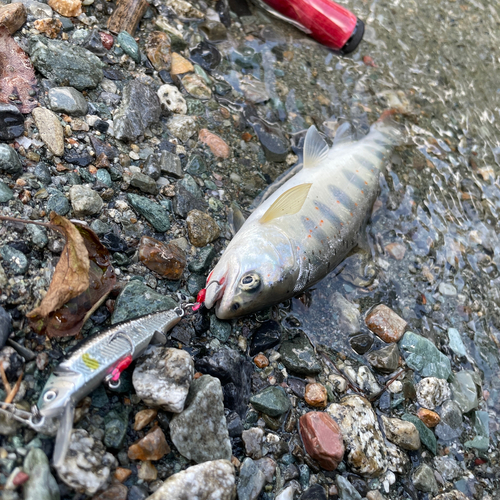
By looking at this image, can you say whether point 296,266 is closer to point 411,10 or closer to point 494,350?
point 494,350

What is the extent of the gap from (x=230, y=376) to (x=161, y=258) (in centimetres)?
106

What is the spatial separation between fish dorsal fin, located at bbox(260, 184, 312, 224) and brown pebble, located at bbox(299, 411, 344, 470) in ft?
5.46

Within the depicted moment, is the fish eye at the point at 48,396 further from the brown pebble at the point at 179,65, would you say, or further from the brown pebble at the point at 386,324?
the brown pebble at the point at 179,65

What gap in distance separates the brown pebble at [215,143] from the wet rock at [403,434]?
2936 millimetres

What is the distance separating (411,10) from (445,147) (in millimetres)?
2560

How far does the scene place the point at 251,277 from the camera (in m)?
3.40

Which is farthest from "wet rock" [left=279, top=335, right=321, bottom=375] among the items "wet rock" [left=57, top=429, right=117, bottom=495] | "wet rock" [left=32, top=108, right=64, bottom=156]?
"wet rock" [left=32, top=108, right=64, bottom=156]

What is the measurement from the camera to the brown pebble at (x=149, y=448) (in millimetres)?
2635

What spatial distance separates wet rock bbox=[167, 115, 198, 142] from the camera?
166 inches

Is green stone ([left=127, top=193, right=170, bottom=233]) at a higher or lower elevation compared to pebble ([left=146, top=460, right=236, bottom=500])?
higher

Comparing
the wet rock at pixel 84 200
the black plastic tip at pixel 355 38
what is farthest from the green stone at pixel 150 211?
the black plastic tip at pixel 355 38

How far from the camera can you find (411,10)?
21.1 feet

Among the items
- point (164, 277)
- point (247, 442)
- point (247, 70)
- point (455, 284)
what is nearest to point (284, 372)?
point (247, 442)

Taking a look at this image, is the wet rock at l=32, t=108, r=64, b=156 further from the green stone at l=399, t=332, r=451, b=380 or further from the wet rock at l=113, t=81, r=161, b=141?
the green stone at l=399, t=332, r=451, b=380
